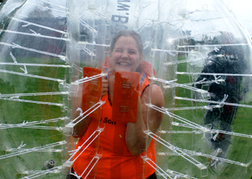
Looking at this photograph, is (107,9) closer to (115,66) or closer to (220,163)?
(115,66)

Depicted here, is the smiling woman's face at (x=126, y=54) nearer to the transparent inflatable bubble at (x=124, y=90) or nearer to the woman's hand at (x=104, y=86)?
the transparent inflatable bubble at (x=124, y=90)

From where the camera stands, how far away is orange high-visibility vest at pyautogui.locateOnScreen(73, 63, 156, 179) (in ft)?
4.66

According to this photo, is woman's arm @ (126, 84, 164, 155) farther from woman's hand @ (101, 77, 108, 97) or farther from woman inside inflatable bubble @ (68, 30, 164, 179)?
woman's hand @ (101, 77, 108, 97)

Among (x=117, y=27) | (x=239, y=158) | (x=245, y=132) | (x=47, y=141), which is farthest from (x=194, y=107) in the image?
(x=47, y=141)

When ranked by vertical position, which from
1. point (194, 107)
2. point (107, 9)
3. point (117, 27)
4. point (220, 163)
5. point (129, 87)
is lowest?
point (220, 163)

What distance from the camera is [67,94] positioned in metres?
1.44

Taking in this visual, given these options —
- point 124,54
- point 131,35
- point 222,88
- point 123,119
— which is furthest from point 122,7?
point 222,88

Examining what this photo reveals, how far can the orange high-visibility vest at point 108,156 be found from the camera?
142 centimetres

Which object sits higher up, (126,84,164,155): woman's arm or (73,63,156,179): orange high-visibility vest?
(126,84,164,155): woman's arm

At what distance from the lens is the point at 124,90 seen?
51.1 inches

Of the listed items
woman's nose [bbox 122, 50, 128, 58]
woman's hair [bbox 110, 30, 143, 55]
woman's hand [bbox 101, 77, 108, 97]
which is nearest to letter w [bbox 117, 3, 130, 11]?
woman's hair [bbox 110, 30, 143, 55]

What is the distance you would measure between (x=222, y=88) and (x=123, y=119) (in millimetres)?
727

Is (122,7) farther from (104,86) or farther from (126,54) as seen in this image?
(104,86)

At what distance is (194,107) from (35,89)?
3.63 feet
